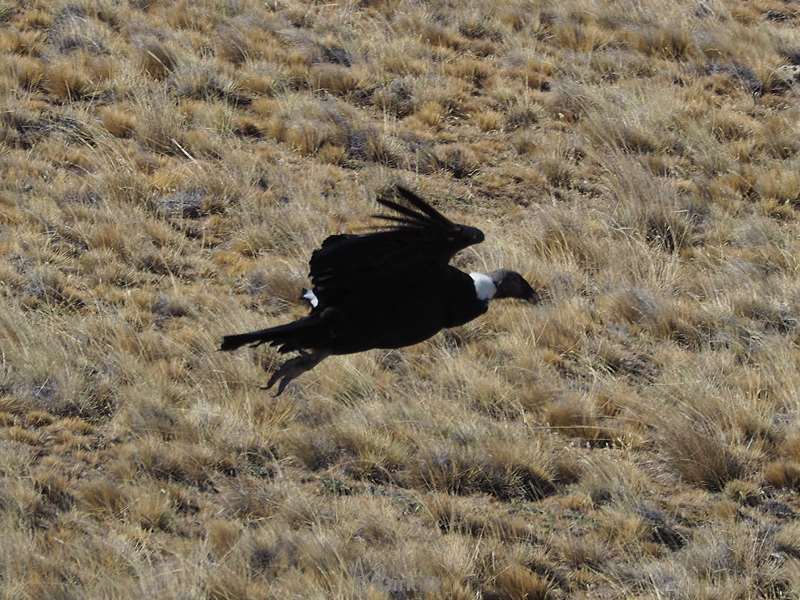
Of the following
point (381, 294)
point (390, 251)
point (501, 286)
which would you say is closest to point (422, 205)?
point (390, 251)

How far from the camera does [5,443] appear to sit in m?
7.40

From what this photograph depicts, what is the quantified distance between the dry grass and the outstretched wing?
113cm

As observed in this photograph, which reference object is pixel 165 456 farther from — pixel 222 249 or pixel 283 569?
pixel 222 249

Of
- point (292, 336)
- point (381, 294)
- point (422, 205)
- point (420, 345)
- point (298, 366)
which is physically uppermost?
point (422, 205)

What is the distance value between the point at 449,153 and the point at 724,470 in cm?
442

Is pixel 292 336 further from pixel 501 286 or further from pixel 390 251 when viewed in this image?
pixel 501 286

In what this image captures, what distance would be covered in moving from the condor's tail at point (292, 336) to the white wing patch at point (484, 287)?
0.79 m

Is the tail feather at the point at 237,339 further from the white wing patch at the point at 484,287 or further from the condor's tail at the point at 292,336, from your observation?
the white wing patch at the point at 484,287

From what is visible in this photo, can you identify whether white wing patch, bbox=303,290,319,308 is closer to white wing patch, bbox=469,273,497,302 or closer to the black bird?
the black bird

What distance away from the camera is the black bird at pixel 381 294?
6.39 meters

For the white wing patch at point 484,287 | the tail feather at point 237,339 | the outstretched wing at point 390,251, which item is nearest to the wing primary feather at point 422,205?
the outstretched wing at point 390,251

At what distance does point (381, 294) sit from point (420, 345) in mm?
1984

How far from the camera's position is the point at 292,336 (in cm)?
677

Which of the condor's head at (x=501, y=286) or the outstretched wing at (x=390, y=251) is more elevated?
the outstretched wing at (x=390, y=251)
